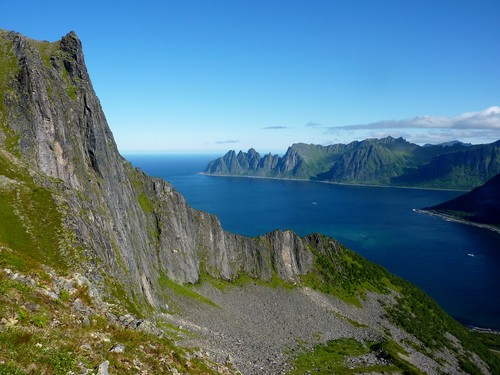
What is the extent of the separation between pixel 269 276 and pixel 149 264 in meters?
39.1

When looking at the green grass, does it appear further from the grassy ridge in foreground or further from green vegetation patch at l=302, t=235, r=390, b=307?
green vegetation patch at l=302, t=235, r=390, b=307

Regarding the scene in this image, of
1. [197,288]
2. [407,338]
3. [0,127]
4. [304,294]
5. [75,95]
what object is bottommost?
[407,338]

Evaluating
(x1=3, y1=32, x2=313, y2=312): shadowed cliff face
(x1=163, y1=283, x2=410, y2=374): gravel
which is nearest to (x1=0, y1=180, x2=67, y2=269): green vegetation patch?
(x1=3, y1=32, x2=313, y2=312): shadowed cliff face

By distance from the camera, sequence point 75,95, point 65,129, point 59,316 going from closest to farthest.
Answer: point 59,316 < point 65,129 < point 75,95

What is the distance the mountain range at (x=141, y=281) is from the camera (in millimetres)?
18891

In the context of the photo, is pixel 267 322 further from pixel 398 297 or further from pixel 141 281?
pixel 398 297

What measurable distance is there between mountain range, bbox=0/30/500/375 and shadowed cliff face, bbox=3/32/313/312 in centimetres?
29

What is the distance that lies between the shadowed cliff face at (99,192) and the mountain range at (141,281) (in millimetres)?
290

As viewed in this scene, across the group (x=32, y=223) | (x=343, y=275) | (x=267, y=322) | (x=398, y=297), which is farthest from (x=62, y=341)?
(x=398, y=297)

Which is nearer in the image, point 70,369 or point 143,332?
point 70,369

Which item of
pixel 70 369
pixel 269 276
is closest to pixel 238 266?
pixel 269 276

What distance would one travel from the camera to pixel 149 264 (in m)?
74.3

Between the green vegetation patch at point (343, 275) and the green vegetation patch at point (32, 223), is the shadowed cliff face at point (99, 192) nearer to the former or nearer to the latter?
the green vegetation patch at point (32, 223)

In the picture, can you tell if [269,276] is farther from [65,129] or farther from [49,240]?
[49,240]
